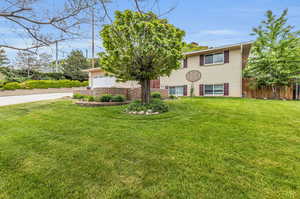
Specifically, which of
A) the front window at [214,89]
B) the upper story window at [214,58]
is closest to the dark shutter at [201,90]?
the front window at [214,89]

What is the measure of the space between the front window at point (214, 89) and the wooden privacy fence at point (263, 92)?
5.64 feet

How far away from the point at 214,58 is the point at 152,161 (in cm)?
1259

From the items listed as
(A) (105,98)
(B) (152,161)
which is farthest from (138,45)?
(B) (152,161)

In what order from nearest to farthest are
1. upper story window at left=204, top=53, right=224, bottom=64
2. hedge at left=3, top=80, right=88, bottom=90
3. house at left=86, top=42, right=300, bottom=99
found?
house at left=86, top=42, right=300, bottom=99 < upper story window at left=204, top=53, right=224, bottom=64 < hedge at left=3, top=80, right=88, bottom=90

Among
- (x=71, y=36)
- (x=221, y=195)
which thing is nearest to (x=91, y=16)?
(x=71, y=36)

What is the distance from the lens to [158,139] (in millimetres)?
3350

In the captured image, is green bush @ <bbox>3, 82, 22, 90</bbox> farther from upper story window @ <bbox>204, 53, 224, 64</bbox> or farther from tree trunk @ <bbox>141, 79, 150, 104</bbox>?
upper story window @ <bbox>204, 53, 224, 64</bbox>

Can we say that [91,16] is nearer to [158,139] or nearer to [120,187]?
[158,139]

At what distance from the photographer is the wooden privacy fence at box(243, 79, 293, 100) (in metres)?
11.6

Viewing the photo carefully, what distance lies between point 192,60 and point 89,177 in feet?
44.2

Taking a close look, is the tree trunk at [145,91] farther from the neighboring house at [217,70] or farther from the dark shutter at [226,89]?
the dark shutter at [226,89]

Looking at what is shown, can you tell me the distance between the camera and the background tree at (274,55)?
10695 mm

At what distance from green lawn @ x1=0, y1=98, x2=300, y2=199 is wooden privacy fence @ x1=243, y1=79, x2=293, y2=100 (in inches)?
354

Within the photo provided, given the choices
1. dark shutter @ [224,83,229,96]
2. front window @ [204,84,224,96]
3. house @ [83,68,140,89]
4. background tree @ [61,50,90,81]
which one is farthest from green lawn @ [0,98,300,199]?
background tree @ [61,50,90,81]
